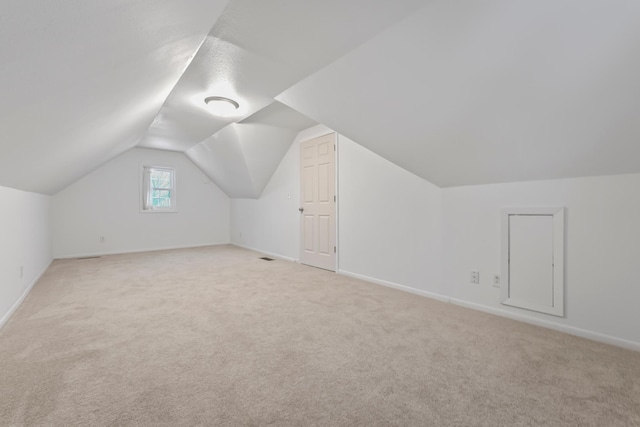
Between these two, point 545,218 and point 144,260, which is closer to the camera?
point 545,218

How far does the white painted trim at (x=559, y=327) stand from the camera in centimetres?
192

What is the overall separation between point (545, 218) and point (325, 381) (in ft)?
6.86

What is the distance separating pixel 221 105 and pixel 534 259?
3511mm

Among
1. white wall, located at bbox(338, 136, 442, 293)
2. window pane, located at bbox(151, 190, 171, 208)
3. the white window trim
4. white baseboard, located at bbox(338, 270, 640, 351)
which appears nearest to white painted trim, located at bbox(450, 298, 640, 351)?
white baseboard, located at bbox(338, 270, 640, 351)

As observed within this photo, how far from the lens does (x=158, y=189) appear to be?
6.38 metres

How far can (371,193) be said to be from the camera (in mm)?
3543

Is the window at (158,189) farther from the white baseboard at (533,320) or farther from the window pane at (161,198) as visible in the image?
the white baseboard at (533,320)

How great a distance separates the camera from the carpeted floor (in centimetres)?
131

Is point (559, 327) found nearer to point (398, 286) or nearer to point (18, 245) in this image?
point (398, 286)

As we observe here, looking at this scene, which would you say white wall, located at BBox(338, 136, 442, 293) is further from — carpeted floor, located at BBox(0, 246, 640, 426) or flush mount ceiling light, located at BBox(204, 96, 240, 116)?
flush mount ceiling light, located at BBox(204, 96, 240, 116)

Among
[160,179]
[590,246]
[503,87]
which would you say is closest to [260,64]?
[503,87]

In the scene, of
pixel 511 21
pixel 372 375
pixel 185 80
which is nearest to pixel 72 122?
pixel 185 80

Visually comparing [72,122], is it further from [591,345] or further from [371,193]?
A: [591,345]

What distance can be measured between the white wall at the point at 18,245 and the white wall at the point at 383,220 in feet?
11.0
